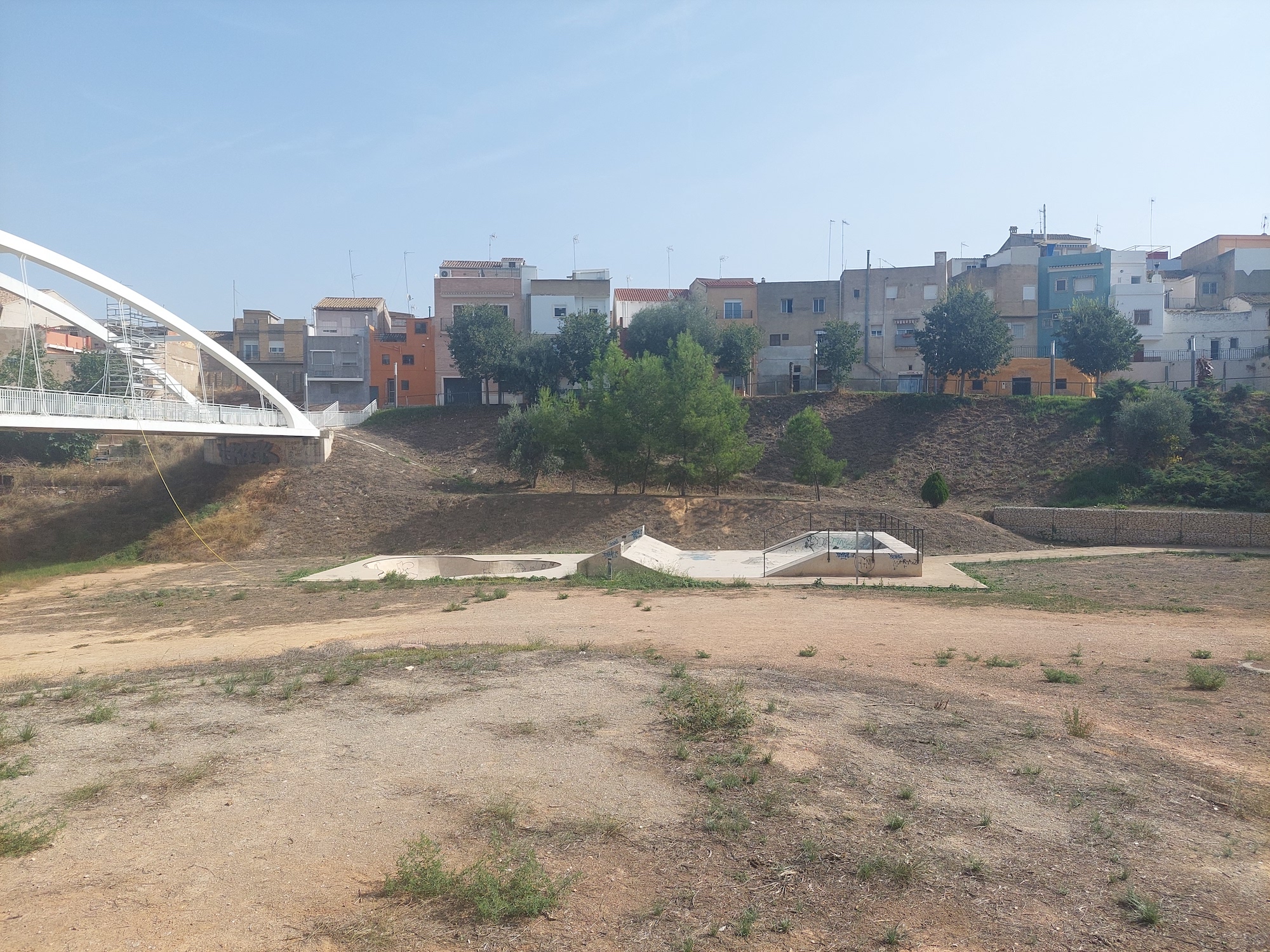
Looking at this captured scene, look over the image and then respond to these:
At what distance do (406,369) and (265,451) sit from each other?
83.6 feet

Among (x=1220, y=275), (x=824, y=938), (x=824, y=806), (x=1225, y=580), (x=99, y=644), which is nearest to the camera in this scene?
(x=824, y=938)

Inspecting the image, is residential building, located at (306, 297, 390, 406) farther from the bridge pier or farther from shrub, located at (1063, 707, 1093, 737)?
shrub, located at (1063, 707, 1093, 737)

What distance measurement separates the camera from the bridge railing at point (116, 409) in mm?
25219

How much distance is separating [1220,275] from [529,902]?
7451 cm

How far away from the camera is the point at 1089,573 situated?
2575 centimetres

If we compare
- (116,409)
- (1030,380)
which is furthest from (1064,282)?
(116,409)

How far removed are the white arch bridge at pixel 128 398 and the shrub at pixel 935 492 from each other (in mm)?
27217

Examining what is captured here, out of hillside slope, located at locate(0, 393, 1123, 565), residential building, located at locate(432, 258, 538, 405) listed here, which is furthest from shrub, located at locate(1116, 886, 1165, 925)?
residential building, located at locate(432, 258, 538, 405)

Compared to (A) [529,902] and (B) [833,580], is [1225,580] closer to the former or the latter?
(B) [833,580]

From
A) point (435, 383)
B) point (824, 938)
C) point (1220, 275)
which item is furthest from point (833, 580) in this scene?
point (1220, 275)

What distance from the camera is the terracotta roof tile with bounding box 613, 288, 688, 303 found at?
6944 centimetres

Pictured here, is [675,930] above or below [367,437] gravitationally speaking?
below

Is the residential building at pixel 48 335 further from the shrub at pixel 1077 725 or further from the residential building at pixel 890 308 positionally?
the shrub at pixel 1077 725

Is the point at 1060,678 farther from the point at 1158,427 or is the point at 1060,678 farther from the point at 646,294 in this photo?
the point at 646,294
